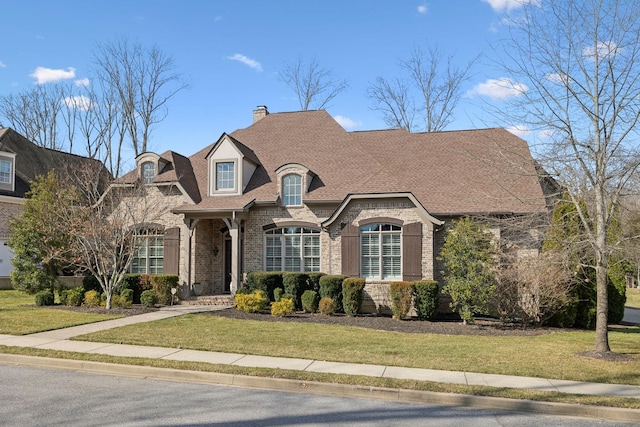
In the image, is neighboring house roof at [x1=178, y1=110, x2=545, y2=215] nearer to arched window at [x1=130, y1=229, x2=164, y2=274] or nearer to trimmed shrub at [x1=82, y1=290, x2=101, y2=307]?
arched window at [x1=130, y1=229, x2=164, y2=274]

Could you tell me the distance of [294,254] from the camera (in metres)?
20.1

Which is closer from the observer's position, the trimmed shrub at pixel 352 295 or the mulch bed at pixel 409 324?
the mulch bed at pixel 409 324

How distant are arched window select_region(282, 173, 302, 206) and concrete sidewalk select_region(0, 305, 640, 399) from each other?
985 cm

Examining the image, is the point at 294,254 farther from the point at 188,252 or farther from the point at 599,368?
the point at 599,368

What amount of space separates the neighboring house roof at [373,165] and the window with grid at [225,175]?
2.16ft

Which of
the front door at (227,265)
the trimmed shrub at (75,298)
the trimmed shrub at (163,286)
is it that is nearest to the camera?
the trimmed shrub at (75,298)

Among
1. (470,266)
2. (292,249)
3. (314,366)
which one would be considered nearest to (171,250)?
(292,249)

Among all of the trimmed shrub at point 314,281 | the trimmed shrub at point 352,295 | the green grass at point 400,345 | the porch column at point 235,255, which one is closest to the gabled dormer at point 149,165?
the porch column at point 235,255

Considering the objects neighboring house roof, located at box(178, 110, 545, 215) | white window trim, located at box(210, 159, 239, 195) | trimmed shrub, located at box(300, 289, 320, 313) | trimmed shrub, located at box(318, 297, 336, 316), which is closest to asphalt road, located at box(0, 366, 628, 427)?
trimmed shrub, located at box(318, 297, 336, 316)

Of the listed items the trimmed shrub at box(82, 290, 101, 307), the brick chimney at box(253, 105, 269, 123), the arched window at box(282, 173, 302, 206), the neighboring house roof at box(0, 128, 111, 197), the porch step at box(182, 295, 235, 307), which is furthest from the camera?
the neighboring house roof at box(0, 128, 111, 197)

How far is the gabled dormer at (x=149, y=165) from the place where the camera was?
21562mm

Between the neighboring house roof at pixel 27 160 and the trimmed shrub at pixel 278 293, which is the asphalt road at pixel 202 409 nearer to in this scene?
the trimmed shrub at pixel 278 293

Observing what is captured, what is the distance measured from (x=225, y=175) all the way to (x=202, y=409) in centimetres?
1534

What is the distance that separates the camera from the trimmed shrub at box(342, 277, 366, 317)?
16750 millimetres
